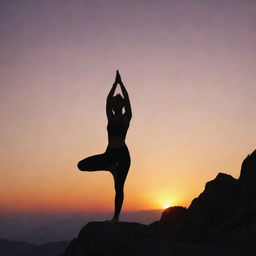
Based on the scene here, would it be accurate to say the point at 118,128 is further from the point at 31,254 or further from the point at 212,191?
the point at 31,254

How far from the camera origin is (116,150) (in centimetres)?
1080

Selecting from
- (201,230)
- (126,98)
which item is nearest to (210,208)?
(201,230)

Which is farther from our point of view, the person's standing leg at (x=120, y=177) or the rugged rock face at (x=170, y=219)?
the rugged rock face at (x=170, y=219)

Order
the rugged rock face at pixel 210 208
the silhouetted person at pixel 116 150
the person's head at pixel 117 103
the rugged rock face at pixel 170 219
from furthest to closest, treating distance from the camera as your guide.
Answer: the rugged rock face at pixel 170 219 < the rugged rock face at pixel 210 208 < the person's head at pixel 117 103 < the silhouetted person at pixel 116 150

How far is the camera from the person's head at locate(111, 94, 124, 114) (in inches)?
434

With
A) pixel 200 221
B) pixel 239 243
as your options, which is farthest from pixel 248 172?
pixel 239 243

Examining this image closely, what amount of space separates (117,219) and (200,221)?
10.6 meters

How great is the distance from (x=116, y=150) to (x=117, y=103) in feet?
4.53

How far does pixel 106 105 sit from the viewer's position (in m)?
11.1

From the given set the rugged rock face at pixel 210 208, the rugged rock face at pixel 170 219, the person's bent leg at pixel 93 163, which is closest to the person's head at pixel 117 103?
the person's bent leg at pixel 93 163

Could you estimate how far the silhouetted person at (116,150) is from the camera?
1076 centimetres

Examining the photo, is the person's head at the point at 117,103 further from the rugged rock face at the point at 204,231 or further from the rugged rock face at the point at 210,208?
the rugged rock face at the point at 210,208

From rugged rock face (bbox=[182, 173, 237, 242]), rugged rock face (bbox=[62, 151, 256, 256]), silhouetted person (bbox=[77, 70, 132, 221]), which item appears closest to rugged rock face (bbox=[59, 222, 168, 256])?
rugged rock face (bbox=[62, 151, 256, 256])

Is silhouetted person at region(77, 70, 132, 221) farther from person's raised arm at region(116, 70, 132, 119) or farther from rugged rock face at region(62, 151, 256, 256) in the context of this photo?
rugged rock face at region(62, 151, 256, 256)
